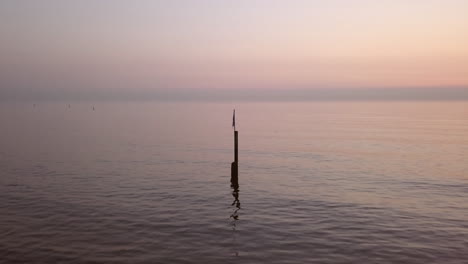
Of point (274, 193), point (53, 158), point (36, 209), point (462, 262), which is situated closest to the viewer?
point (462, 262)

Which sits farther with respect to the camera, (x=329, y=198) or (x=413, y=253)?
(x=329, y=198)

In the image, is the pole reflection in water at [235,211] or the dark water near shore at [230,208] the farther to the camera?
the pole reflection in water at [235,211]

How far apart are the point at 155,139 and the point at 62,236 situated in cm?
5359

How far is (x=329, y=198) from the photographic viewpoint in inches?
1192

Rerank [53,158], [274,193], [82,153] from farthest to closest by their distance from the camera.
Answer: [82,153] → [53,158] → [274,193]

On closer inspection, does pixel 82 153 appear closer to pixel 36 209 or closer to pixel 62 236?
pixel 36 209

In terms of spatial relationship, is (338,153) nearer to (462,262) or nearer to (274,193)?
(274,193)

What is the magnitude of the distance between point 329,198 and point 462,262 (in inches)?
500

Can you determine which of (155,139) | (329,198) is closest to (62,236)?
(329,198)

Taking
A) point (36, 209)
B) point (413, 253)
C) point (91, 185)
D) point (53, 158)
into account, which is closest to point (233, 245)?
point (413, 253)

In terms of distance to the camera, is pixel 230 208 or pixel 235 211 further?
pixel 230 208

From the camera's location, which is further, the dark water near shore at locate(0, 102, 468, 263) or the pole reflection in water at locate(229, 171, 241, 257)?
the pole reflection in water at locate(229, 171, 241, 257)

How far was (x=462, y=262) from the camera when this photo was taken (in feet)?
59.1

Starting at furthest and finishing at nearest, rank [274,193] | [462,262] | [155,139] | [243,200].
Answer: [155,139] → [274,193] → [243,200] → [462,262]
